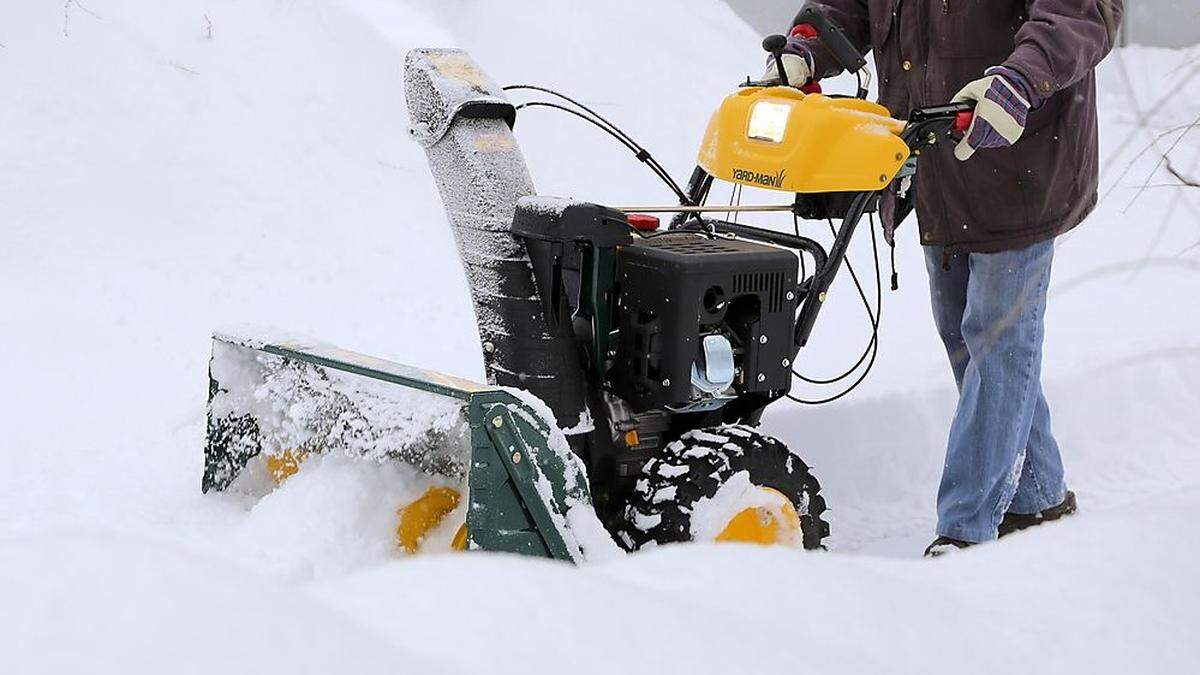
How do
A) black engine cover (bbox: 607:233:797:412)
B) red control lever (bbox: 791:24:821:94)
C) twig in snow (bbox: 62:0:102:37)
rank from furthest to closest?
1. twig in snow (bbox: 62:0:102:37)
2. red control lever (bbox: 791:24:821:94)
3. black engine cover (bbox: 607:233:797:412)

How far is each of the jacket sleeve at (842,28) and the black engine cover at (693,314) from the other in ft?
2.63

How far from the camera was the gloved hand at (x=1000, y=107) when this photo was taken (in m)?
2.93

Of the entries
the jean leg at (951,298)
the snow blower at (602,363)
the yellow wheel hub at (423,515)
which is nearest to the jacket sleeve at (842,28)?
the snow blower at (602,363)

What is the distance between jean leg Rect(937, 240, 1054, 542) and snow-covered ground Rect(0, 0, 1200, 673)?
37 cm

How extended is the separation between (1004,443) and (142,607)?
279 cm

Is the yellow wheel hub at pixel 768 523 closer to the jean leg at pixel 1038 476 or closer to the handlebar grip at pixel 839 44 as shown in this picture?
the jean leg at pixel 1038 476

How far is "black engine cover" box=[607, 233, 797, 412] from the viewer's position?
2883mm

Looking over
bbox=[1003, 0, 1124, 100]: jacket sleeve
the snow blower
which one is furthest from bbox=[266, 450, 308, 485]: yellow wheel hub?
bbox=[1003, 0, 1124, 100]: jacket sleeve

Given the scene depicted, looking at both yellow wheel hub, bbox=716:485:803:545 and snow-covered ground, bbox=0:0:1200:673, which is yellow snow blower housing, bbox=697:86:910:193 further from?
yellow wheel hub, bbox=716:485:803:545

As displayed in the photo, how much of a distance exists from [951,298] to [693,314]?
1.13 m

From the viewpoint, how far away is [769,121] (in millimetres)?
3084

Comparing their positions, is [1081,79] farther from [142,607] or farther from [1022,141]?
[142,607]

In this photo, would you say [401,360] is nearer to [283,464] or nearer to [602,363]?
[283,464]

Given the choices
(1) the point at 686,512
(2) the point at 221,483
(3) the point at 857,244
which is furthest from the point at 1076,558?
(3) the point at 857,244
